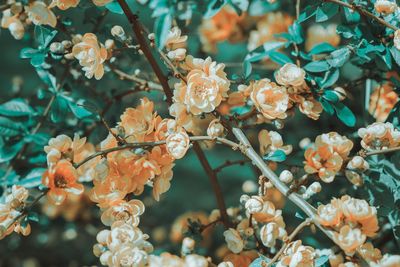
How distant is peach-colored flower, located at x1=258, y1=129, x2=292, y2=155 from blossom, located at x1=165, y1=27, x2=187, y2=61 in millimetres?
169

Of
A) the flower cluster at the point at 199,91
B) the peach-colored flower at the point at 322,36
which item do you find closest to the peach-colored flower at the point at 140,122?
the flower cluster at the point at 199,91

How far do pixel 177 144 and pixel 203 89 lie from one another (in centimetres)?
8

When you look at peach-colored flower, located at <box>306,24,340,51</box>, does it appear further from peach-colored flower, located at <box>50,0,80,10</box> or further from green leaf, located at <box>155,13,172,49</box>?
peach-colored flower, located at <box>50,0,80,10</box>

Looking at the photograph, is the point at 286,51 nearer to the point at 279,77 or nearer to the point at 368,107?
the point at 368,107

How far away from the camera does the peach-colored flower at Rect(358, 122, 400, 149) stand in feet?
2.85

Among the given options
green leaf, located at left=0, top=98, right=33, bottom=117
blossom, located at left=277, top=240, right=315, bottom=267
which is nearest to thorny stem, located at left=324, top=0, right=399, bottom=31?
blossom, located at left=277, top=240, right=315, bottom=267

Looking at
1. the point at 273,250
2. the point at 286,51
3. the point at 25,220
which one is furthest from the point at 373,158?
the point at 25,220

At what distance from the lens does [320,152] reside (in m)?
0.89

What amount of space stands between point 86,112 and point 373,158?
48 centimetres

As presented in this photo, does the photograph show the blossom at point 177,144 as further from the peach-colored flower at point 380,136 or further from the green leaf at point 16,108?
the green leaf at point 16,108

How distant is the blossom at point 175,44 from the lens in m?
0.91

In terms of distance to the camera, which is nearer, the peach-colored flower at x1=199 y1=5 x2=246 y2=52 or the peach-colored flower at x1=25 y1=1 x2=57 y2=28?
the peach-colored flower at x1=25 y1=1 x2=57 y2=28

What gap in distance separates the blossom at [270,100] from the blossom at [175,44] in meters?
0.11

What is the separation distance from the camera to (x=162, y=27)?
115 centimetres
